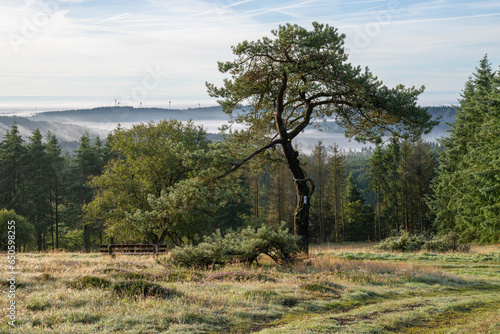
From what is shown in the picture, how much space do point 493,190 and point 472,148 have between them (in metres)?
5.08

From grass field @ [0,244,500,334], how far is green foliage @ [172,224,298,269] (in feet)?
4.92

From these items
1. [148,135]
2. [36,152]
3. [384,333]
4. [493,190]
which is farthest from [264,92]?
[36,152]

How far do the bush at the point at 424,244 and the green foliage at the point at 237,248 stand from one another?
13165 millimetres

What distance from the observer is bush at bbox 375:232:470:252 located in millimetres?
24984

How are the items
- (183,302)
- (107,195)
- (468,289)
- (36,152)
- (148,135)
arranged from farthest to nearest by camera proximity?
(36,152) < (148,135) < (107,195) < (468,289) < (183,302)

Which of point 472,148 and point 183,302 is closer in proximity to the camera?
point 183,302

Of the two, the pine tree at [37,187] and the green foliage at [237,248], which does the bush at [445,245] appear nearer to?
the green foliage at [237,248]

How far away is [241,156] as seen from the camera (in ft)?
55.8

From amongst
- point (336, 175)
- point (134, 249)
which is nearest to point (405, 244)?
point (134, 249)

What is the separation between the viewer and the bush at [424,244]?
2498cm

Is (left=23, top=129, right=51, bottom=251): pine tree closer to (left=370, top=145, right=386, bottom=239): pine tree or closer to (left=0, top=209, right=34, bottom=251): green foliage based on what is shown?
(left=0, top=209, right=34, bottom=251): green foliage

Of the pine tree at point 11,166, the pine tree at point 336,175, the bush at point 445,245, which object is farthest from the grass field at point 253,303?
the pine tree at point 336,175

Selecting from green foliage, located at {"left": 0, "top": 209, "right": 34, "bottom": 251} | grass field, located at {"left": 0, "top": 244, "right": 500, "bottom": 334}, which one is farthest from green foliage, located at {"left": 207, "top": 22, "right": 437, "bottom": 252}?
green foliage, located at {"left": 0, "top": 209, "right": 34, "bottom": 251}

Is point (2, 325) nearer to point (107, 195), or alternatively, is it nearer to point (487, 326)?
point (487, 326)
